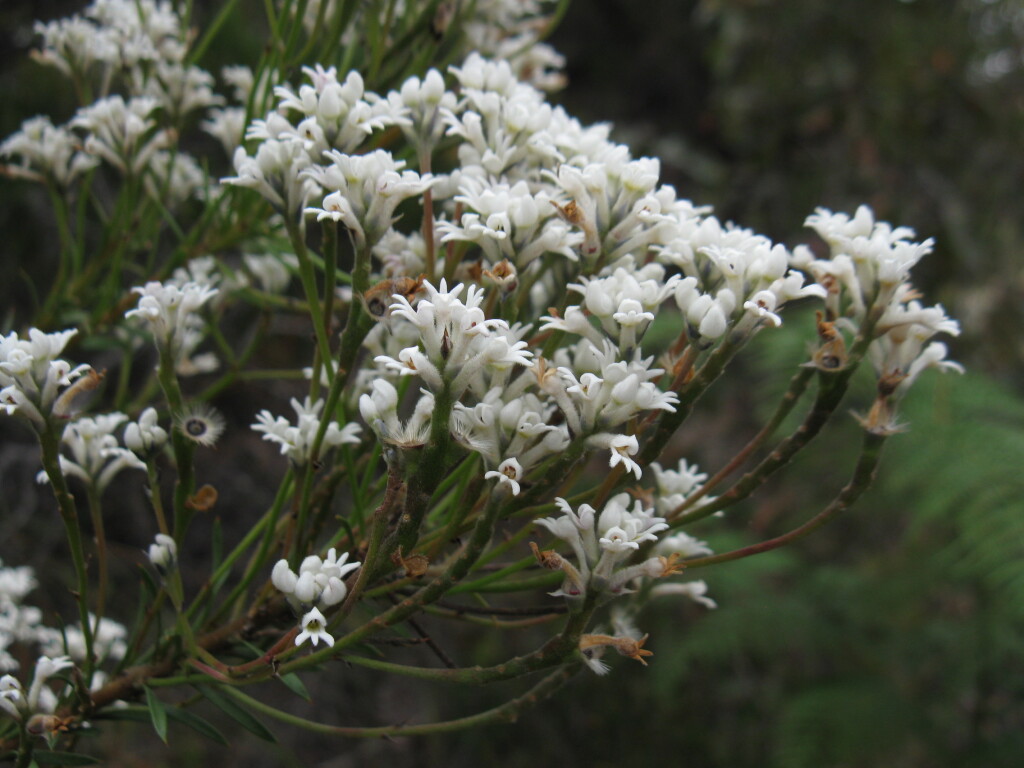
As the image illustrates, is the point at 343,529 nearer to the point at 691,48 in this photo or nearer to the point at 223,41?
the point at 223,41

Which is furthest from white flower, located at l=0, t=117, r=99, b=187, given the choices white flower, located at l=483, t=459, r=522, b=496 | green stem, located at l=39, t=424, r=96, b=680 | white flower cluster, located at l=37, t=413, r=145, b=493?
white flower, located at l=483, t=459, r=522, b=496

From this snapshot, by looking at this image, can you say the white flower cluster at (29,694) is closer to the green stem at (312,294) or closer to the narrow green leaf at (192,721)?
the narrow green leaf at (192,721)

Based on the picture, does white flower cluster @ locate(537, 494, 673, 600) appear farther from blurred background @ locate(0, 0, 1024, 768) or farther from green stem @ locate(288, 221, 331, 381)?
blurred background @ locate(0, 0, 1024, 768)

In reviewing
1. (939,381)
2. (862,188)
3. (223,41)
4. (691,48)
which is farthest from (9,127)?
(691,48)

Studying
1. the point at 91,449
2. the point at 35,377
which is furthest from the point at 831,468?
the point at 35,377

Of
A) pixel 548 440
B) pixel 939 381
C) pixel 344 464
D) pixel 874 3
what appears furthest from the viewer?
pixel 874 3

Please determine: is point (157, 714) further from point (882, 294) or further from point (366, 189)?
point (882, 294)
